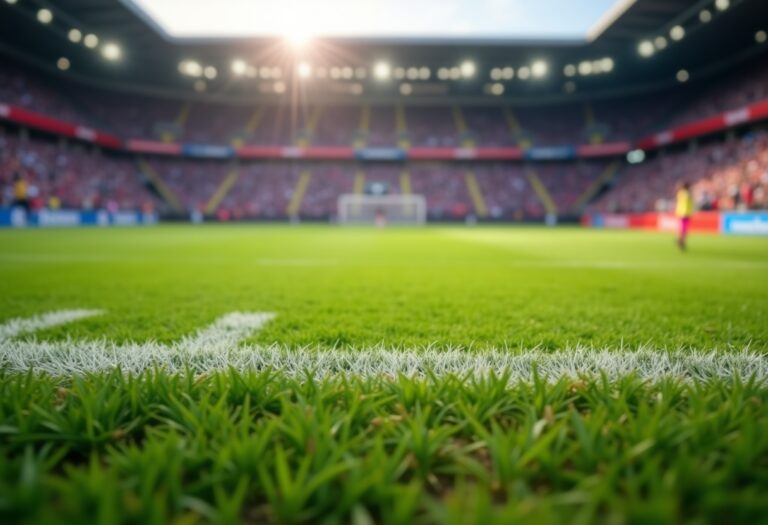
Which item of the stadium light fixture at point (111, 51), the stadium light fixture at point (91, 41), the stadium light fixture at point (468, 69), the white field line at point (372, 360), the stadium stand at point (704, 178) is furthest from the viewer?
the stadium light fixture at point (468, 69)

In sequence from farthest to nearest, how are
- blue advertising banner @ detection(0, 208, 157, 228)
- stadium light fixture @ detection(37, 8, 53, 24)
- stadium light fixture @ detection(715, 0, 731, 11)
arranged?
1. stadium light fixture @ detection(37, 8, 53, 24)
2. stadium light fixture @ detection(715, 0, 731, 11)
3. blue advertising banner @ detection(0, 208, 157, 228)

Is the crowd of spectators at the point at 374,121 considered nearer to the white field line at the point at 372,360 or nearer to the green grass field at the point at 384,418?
the green grass field at the point at 384,418

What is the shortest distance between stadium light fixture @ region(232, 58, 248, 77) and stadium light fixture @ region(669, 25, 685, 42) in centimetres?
2880

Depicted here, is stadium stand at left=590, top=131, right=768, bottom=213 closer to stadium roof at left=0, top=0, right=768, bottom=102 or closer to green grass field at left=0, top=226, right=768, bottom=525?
stadium roof at left=0, top=0, right=768, bottom=102

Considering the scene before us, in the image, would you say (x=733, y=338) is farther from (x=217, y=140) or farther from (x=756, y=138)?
(x=217, y=140)

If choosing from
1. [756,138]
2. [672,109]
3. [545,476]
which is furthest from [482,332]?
[672,109]

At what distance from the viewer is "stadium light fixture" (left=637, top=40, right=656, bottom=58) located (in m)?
25.7

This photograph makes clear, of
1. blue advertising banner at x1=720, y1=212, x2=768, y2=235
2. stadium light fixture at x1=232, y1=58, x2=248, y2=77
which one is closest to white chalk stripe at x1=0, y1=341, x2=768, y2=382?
blue advertising banner at x1=720, y1=212, x2=768, y2=235

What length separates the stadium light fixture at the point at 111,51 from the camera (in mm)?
26688

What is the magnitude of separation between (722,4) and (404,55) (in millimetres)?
18285

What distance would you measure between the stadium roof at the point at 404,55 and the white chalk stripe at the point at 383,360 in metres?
26.3

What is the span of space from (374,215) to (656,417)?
105ft

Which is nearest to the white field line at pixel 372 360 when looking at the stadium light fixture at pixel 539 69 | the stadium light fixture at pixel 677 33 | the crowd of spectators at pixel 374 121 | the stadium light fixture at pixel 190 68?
the stadium light fixture at pixel 677 33

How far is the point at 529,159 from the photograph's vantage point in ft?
119
